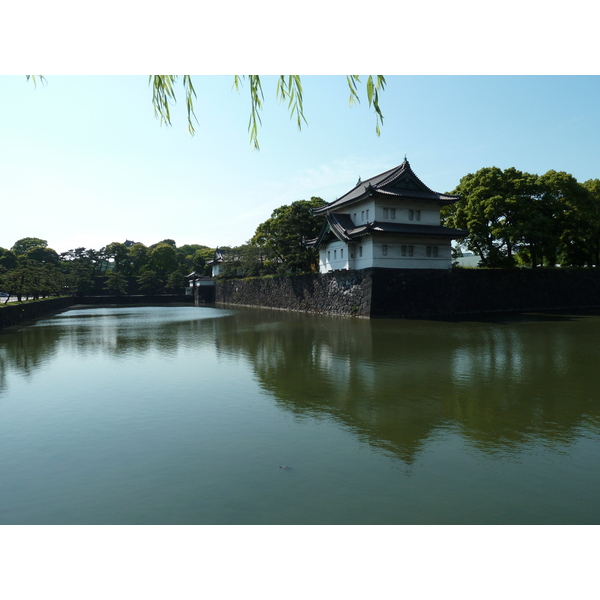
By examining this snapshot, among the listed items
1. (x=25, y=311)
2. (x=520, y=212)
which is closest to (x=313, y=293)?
(x=520, y=212)

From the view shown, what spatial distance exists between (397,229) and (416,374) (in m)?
16.4

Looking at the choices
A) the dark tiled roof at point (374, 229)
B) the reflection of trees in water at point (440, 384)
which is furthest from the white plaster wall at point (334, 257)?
the reflection of trees in water at point (440, 384)

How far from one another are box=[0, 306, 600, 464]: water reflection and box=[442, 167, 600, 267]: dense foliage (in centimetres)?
1025

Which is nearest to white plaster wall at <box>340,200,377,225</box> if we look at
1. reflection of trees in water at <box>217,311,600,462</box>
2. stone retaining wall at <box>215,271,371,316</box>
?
stone retaining wall at <box>215,271,371,316</box>

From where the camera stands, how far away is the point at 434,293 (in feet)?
78.1

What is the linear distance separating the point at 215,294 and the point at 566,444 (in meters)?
47.4

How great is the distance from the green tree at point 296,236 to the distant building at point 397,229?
573 cm

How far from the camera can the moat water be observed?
3.38m

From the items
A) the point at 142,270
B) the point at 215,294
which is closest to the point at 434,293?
the point at 215,294

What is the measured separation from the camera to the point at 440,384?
7.36 metres

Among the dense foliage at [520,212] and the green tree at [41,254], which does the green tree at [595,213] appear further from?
the green tree at [41,254]

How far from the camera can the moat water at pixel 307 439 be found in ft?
11.1

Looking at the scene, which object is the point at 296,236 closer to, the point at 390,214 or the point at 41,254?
the point at 390,214

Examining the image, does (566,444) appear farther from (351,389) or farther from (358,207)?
(358,207)
